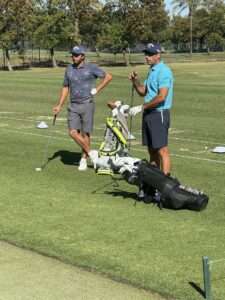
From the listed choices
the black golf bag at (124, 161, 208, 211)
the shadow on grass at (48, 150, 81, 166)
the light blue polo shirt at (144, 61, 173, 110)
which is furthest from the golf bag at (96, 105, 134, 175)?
the black golf bag at (124, 161, 208, 211)

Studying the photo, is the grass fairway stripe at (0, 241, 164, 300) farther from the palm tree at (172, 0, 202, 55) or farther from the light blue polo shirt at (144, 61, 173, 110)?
the palm tree at (172, 0, 202, 55)

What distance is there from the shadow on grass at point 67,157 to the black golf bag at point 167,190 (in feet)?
12.5

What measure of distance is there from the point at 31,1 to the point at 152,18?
19531 millimetres

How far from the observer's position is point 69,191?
9648mm

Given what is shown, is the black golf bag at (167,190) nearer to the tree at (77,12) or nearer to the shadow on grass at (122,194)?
the shadow on grass at (122,194)

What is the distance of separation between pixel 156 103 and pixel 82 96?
2548mm

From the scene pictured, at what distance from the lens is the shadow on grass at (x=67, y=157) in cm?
1241

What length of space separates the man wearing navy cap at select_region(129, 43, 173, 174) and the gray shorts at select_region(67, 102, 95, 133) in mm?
1976

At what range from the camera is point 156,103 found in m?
9.00

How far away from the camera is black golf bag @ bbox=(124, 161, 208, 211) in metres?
8.20

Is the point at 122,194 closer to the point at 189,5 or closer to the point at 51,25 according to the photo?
the point at 51,25

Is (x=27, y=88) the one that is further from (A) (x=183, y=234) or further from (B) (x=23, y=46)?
(B) (x=23, y=46)

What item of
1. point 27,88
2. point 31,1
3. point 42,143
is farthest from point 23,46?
point 42,143

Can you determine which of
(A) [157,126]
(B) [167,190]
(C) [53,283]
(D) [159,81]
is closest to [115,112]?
(A) [157,126]
